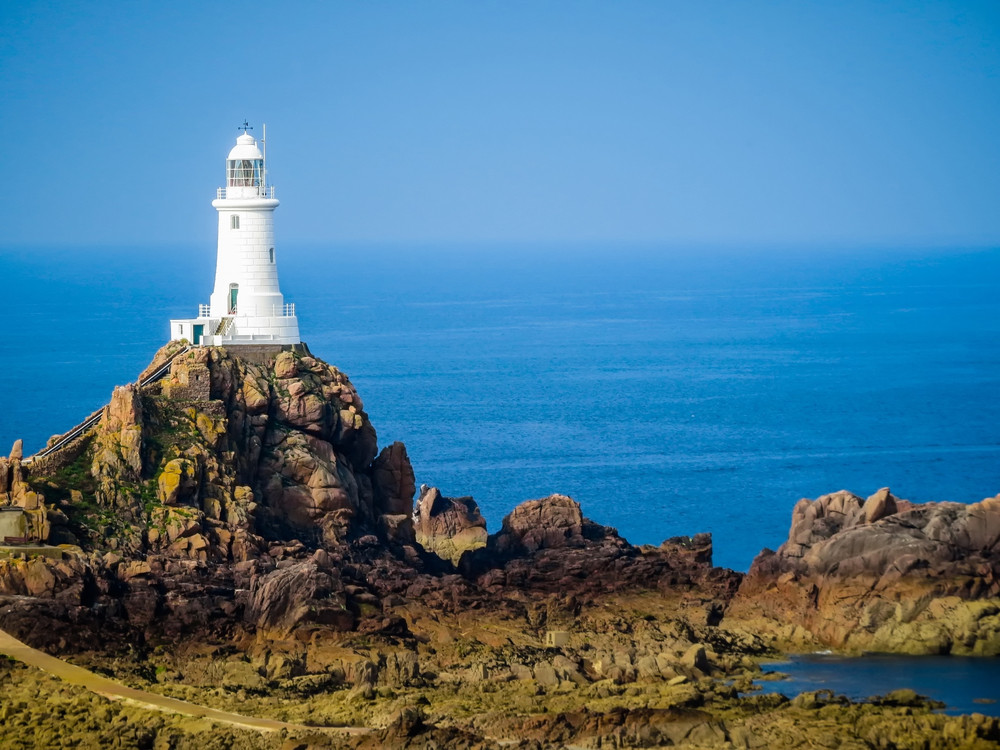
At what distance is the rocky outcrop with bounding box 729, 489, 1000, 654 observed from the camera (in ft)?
193

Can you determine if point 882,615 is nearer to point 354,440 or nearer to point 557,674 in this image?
point 557,674

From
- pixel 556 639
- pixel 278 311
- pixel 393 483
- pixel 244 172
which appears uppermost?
pixel 244 172

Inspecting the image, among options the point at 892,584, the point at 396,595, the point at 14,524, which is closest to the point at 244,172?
the point at 14,524

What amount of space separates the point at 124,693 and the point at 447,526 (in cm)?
2331

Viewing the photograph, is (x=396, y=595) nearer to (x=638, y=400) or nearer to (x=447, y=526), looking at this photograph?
(x=447, y=526)

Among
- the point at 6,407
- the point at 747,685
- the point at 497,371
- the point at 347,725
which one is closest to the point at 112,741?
the point at 347,725

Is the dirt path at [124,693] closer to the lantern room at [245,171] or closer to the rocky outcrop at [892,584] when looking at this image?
the rocky outcrop at [892,584]

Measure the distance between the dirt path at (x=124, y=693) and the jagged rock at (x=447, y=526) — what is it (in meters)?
20.7

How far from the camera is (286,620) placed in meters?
56.8

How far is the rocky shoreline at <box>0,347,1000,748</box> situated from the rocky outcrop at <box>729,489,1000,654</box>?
0.07 m

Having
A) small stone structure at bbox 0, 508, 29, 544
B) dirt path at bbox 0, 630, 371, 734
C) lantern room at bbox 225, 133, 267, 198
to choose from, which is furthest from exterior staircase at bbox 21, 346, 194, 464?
dirt path at bbox 0, 630, 371, 734

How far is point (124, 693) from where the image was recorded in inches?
2007

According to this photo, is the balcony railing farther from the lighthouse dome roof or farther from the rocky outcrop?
the rocky outcrop

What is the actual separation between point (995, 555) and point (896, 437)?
50.9 meters
